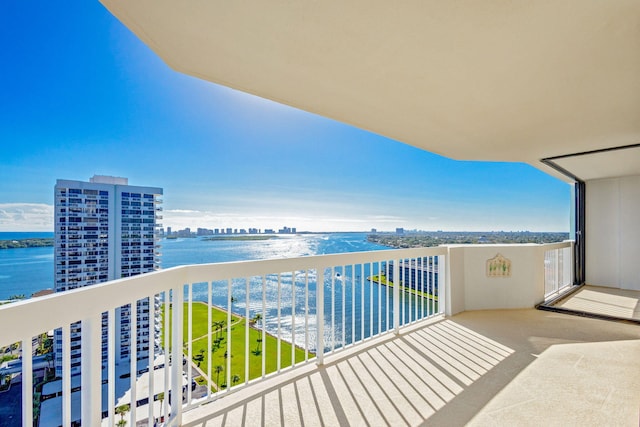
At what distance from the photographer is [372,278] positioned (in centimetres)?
349

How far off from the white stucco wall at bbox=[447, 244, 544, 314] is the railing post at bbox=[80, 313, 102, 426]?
4393 mm

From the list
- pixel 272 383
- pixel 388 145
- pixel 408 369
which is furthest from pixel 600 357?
pixel 388 145

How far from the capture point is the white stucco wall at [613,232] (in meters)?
5.85

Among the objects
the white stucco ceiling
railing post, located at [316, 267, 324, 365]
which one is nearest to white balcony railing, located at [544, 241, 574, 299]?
the white stucco ceiling

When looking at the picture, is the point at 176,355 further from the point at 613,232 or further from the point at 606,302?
the point at 613,232

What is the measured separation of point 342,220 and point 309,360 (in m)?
9.85

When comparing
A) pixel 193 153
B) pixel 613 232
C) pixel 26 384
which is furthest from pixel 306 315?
pixel 193 153

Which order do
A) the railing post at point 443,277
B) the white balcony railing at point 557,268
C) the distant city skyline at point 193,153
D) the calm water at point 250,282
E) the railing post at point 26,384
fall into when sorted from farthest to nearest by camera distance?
1. the white balcony railing at point 557,268
2. the railing post at point 443,277
3. the distant city skyline at point 193,153
4. the calm water at point 250,282
5. the railing post at point 26,384

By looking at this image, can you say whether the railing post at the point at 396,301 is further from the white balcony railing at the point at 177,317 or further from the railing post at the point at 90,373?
the railing post at the point at 90,373

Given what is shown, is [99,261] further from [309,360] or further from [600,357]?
[600,357]

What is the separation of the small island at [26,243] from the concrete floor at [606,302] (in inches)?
253

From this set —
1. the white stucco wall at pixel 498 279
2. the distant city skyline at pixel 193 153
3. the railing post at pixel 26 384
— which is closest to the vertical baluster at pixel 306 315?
the railing post at pixel 26 384

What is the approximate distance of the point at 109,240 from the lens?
215cm

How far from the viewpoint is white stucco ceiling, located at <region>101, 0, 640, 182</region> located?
1.66 metres
